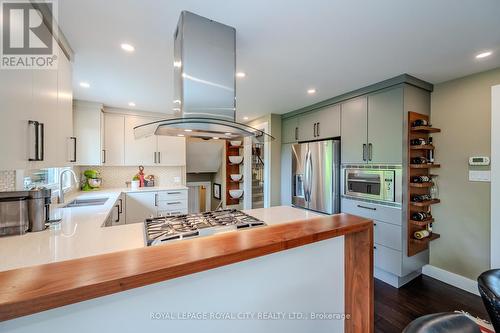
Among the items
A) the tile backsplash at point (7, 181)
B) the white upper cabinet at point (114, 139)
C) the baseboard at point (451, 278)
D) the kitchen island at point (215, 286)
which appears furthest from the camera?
the white upper cabinet at point (114, 139)

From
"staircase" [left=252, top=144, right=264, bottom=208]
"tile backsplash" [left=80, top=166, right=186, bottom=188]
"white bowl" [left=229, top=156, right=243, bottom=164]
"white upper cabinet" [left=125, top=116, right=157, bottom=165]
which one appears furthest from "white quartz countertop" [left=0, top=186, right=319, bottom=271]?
"white bowl" [left=229, top=156, right=243, bottom=164]

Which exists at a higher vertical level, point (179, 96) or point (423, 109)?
point (423, 109)

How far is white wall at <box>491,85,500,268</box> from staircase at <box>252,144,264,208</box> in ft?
10.1

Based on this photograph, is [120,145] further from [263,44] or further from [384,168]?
[384,168]

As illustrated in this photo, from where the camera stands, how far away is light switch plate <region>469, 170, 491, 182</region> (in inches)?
86.4

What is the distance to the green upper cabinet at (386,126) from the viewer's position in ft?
7.70

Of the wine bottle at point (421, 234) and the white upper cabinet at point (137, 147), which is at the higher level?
the white upper cabinet at point (137, 147)

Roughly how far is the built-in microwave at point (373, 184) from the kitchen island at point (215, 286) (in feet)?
4.52

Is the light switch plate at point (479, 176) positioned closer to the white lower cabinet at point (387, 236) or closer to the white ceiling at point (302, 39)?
the white lower cabinet at point (387, 236)

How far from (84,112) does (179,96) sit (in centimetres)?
266

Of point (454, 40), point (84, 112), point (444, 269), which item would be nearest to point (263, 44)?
point (454, 40)

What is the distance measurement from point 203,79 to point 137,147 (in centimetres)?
282

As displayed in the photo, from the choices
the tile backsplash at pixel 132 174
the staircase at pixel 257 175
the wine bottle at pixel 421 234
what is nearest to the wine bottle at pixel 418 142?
the wine bottle at pixel 421 234

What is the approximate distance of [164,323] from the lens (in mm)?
851
